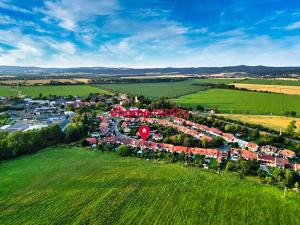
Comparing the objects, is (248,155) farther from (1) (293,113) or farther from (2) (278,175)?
(1) (293,113)

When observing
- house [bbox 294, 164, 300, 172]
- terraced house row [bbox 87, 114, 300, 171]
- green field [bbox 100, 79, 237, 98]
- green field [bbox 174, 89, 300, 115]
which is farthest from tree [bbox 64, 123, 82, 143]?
green field [bbox 100, 79, 237, 98]

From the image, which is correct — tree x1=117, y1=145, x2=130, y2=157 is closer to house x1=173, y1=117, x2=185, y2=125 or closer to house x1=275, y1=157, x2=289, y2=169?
house x1=275, y1=157, x2=289, y2=169

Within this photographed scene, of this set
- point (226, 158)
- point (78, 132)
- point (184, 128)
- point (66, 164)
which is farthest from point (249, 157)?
point (78, 132)

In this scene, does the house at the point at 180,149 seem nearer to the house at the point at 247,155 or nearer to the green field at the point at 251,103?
the house at the point at 247,155

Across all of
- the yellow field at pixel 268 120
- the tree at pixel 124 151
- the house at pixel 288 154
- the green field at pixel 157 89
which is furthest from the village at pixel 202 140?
the green field at pixel 157 89

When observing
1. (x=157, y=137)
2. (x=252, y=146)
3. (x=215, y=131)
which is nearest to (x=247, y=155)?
(x=252, y=146)

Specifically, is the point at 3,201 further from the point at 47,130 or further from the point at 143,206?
the point at 47,130
